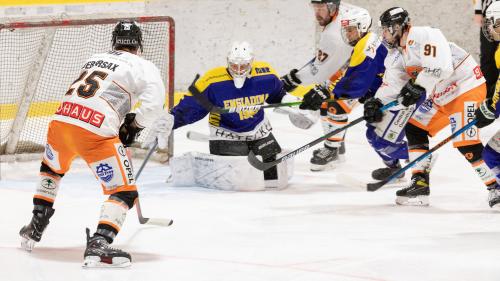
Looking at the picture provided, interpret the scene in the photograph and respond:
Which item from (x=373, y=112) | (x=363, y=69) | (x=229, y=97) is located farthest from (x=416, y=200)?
(x=229, y=97)

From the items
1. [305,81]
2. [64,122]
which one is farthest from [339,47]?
[64,122]

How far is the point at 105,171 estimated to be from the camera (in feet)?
11.4

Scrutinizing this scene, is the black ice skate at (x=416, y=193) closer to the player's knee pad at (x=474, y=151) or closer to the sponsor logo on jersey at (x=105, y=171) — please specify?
the player's knee pad at (x=474, y=151)

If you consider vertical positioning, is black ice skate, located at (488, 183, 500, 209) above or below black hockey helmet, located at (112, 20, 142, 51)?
below

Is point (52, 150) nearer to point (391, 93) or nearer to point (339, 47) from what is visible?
point (391, 93)

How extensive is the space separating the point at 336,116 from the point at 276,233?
1.88 metres

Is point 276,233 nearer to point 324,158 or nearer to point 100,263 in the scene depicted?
point 100,263

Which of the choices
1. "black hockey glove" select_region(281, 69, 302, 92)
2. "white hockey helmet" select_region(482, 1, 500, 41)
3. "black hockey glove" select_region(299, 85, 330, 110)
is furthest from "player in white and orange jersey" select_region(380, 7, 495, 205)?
"black hockey glove" select_region(281, 69, 302, 92)

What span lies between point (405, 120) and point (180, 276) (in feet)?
6.90

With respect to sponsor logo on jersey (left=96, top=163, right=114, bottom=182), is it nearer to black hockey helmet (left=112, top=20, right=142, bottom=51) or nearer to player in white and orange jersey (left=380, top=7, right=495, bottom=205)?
black hockey helmet (left=112, top=20, right=142, bottom=51)

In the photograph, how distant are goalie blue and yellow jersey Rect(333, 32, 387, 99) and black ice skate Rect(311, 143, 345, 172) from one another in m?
0.46

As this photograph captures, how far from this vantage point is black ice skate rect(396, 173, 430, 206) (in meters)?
4.68

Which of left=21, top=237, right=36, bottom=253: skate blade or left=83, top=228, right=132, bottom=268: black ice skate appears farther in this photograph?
left=21, top=237, right=36, bottom=253: skate blade

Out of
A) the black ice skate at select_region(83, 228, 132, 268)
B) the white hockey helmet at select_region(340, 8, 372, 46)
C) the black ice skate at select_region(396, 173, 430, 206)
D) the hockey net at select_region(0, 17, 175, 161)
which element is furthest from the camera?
the hockey net at select_region(0, 17, 175, 161)
